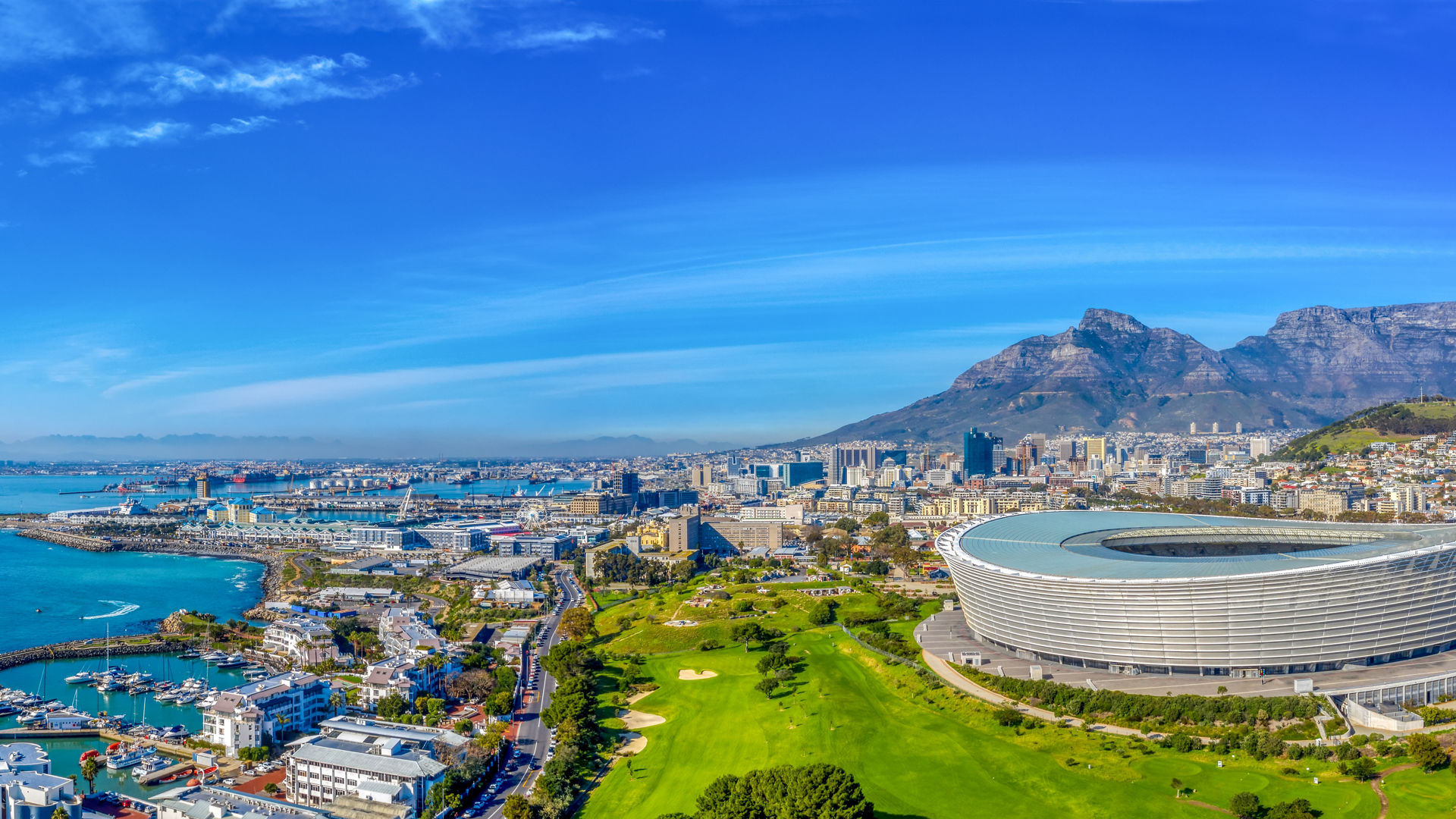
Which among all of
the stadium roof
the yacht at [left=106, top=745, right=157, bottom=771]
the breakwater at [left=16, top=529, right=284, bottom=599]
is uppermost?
the stadium roof

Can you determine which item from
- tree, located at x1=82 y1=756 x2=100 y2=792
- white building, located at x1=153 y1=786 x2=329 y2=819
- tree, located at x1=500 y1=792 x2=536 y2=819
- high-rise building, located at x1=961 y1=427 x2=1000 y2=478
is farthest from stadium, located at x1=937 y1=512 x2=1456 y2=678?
high-rise building, located at x1=961 y1=427 x2=1000 y2=478

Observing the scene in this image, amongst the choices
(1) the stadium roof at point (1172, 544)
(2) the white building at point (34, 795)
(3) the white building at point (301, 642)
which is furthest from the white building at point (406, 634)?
(1) the stadium roof at point (1172, 544)

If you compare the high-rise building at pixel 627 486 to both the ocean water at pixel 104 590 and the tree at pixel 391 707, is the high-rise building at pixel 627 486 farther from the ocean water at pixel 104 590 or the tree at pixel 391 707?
the tree at pixel 391 707

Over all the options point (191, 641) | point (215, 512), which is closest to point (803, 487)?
point (215, 512)

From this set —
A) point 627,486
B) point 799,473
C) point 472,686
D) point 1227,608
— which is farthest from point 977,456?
point 472,686

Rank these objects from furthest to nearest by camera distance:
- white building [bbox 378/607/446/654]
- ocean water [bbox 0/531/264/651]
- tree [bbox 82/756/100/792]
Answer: ocean water [bbox 0/531/264/651]
white building [bbox 378/607/446/654]
tree [bbox 82/756/100/792]

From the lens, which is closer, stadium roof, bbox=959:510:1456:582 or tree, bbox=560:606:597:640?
stadium roof, bbox=959:510:1456:582

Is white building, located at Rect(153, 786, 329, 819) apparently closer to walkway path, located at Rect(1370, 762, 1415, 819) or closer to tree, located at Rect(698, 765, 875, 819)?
tree, located at Rect(698, 765, 875, 819)
